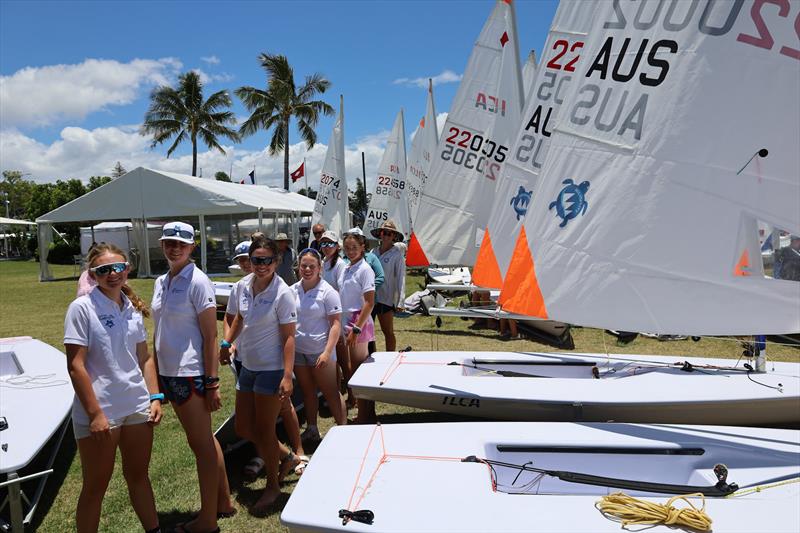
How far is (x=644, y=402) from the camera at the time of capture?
3.46 meters

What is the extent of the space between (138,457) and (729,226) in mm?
2788

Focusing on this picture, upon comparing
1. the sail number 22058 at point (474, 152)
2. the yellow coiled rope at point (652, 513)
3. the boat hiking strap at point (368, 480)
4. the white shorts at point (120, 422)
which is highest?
the sail number 22058 at point (474, 152)

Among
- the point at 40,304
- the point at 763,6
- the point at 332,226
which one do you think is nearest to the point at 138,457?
the point at 763,6

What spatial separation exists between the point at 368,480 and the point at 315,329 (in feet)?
4.58

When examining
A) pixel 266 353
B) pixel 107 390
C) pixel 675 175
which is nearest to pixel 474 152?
pixel 675 175

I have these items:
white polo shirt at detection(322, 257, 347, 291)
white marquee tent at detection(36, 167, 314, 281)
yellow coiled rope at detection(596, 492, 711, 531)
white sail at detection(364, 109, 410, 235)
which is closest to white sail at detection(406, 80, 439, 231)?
white sail at detection(364, 109, 410, 235)

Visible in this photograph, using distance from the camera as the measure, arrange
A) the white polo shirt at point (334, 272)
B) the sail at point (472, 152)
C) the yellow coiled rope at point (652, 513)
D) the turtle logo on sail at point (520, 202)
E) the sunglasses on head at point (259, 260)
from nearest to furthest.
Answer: the yellow coiled rope at point (652, 513)
the sunglasses on head at point (259, 260)
the white polo shirt at point (334, 272)
the turtle logo on sail at point (520, 202)
the sail at point (472, 152)

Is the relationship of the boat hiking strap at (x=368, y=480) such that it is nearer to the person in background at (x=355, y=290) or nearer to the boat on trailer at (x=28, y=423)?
the person in background at (x=355, y=290)

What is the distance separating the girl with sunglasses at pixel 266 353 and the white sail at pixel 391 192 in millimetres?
10650

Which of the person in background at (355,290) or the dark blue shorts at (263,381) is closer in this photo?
the dark blue shorts at (263,381)

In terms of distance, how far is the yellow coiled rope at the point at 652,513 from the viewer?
77.4 inches

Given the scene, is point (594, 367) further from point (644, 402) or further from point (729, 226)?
point (729, 226)

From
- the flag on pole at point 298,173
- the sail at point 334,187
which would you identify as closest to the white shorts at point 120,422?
the sail at point 334,187

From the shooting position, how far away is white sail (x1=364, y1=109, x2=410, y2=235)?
13.7 m
